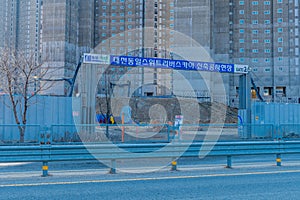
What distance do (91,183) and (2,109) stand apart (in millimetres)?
13338

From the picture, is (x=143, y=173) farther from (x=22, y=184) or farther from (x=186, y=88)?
(x=186, y=88)

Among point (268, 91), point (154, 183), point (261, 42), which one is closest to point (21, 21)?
point (261, 42)

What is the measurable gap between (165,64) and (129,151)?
13.5 metres

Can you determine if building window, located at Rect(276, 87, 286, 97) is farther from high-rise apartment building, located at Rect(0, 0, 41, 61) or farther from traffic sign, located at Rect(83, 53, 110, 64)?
high-rise apartment building, located at Rect(0, 0, 41, 61)

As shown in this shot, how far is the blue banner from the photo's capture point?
21.0 metres

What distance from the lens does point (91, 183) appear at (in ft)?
26.2

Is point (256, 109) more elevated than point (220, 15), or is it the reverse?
point (220, 15)

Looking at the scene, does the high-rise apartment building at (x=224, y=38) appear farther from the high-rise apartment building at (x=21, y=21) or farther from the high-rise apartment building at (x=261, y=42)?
the high-rise apartment building at (x=21, y=21)

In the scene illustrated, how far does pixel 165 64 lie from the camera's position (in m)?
22.2

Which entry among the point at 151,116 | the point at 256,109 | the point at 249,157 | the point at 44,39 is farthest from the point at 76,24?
the point at 249,157

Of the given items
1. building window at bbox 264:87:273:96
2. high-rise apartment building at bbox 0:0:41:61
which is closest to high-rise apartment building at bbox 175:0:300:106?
building window at bbox 264:87:273:96

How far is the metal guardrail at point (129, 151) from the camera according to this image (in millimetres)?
8656

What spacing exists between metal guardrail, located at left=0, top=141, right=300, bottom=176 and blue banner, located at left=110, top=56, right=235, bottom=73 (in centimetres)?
1190

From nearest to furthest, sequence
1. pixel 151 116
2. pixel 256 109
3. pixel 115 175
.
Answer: pixel 115 175
pixel 256 109
pixel 151 116
